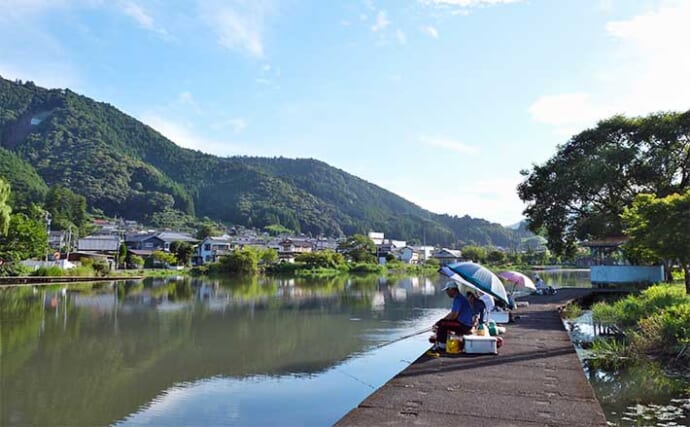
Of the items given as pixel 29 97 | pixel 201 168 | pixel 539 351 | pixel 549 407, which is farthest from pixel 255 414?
pixel 29 97

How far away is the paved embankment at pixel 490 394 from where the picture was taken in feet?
15.5

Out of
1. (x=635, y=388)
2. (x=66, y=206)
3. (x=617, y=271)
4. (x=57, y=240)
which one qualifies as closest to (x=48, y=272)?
(x=57, y=240)

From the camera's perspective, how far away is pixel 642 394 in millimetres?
7020

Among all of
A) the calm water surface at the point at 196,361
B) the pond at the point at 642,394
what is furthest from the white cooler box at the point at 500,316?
the pond at the point at 642,394

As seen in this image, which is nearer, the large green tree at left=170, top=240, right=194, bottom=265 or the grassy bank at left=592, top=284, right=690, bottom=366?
the grassy bank at left=592, top=284, right=690, bottom=366

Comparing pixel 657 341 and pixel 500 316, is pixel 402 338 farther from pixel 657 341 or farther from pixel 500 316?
pixel 657 341

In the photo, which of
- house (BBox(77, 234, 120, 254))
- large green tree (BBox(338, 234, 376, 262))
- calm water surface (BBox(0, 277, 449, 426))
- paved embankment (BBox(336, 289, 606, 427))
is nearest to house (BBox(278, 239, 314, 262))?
large green tree (BBox(338, 234, 376, 262))

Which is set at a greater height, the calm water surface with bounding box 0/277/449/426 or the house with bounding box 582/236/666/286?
the house with bounding box 582/236/666/286

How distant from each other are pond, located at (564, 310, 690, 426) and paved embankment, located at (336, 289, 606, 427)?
523mm

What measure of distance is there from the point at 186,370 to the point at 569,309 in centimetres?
1168

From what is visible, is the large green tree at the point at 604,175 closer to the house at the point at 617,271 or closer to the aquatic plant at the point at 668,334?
the house at the point at 617,271

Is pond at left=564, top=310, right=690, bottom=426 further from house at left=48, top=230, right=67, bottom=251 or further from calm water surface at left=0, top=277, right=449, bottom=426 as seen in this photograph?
house at left=48, top=230, right=67, bottom=251

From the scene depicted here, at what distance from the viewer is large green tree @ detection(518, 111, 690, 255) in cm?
2270

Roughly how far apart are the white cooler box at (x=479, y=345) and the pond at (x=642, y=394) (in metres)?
1.49
